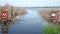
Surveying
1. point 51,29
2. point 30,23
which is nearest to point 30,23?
point 30,23

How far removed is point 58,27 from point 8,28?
78 cm

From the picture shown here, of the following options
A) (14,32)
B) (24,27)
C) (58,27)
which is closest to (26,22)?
(24,27)

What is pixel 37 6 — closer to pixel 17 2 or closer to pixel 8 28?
pixel 17 2

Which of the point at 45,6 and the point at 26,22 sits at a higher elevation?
the point at 45,6

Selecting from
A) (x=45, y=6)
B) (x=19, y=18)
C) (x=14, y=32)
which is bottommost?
(x=14, y=32)

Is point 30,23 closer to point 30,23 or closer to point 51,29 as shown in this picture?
point 30,23

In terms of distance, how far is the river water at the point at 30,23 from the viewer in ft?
8.59

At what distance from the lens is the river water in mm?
2619

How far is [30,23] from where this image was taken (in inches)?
103

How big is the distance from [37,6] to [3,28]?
0.63 meters

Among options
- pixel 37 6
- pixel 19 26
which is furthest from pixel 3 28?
pixel 37 6

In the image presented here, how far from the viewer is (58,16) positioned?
8.63 feet

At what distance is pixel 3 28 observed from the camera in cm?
262

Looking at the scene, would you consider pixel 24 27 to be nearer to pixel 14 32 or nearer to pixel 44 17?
pixel 14 32
